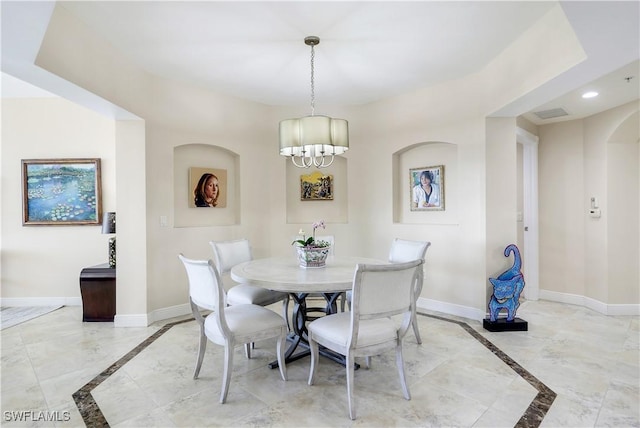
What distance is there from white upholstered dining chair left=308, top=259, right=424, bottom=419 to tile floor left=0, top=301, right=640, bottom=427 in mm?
268

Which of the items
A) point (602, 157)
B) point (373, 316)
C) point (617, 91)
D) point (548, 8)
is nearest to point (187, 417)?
point (373, 316)

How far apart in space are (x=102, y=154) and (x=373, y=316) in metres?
4.12

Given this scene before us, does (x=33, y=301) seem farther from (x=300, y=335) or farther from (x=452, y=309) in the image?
(x=452, y=309)

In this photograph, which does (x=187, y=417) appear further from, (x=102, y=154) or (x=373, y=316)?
(x=102, y=154)

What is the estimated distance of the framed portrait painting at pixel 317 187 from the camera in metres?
4.73

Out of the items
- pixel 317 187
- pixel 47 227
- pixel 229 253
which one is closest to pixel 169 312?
pixel 229 253

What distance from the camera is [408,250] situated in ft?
10.5

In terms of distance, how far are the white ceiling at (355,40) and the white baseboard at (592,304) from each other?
2.25 metres

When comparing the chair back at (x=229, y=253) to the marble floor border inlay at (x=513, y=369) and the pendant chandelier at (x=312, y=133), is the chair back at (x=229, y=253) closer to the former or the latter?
the marble floor border inlay at (x=513, y=369)

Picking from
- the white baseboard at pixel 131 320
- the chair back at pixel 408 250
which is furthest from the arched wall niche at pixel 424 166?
the white baseboard at pixel 131 320

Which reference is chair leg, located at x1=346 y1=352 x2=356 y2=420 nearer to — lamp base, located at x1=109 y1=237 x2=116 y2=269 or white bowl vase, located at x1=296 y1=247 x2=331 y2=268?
white bowl vase, located at x1=296 y1=247 x2=331 y2=268

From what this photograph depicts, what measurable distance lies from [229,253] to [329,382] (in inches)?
64.3

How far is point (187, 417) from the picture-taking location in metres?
1.97

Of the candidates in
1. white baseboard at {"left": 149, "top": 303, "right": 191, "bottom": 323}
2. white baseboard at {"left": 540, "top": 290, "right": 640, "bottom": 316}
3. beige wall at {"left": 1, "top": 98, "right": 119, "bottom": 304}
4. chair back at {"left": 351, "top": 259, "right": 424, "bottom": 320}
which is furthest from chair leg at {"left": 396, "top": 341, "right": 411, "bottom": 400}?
beige wall at {"left": 1, "top": 98, "right": 119, "bottom": 304}
